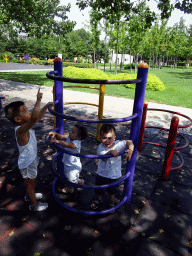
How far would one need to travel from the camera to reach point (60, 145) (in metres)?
2.14

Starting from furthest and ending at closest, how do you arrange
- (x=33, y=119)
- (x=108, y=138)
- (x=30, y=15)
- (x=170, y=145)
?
(x=30, y=15) → (x=170, y=145) → (x=108, y=138) → (x=33, y=119)

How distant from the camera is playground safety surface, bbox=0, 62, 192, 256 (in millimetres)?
2010

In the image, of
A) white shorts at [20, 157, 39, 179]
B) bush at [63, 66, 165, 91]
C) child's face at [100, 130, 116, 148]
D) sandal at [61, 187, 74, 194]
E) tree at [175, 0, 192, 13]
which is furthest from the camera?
bush at [63, 66, 165, 91]

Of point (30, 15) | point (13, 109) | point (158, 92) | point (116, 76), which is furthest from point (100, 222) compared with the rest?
point (116, 76)

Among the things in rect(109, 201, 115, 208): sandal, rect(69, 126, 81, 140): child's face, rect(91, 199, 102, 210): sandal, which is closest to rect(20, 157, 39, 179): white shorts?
rect(69, 126, 81, 140): child's face

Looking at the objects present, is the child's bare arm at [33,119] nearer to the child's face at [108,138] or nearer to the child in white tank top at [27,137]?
the child in white tank top at [27,137]

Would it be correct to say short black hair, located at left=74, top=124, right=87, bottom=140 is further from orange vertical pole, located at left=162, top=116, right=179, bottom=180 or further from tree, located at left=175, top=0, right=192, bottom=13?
tree, located at left=175, top=0, right=192, bottom=13

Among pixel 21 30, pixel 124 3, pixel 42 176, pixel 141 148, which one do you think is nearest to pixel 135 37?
pixel 21 30

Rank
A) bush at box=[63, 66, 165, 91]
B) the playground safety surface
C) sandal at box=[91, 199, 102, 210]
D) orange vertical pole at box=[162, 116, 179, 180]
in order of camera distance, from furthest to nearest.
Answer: bush at box=[63, 66, 165, 91], orange vertical pole at box=[162, 116, 179, 180], sandal at box=[91, 199, 102, 210], the playground safety surface

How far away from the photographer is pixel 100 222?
2326mm

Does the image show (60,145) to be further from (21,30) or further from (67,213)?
(21,30)

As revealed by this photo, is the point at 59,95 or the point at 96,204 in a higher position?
the point at 59,95

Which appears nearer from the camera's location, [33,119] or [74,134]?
[33,119]

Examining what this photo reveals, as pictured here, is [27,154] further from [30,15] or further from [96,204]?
[30,15]
